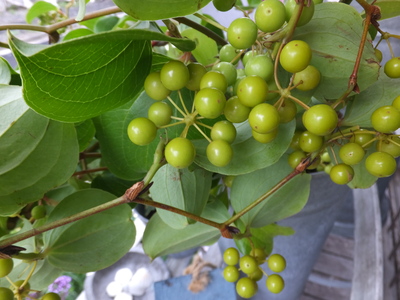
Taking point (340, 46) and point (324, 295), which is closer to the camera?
point (340, 46)

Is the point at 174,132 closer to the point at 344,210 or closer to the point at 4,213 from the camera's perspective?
the point at 4,213

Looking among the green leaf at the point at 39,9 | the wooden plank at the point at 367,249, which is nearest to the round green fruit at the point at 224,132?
the wooden plank at the point at 367,249

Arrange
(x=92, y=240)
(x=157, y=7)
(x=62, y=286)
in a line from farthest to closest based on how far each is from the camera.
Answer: (x=62, y=286), (x=92, y=240), (x=157, y=7)

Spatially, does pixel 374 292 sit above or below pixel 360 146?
below

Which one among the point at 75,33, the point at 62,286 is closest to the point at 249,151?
the point at 75,33

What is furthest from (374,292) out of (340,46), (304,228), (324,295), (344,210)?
(324,295)

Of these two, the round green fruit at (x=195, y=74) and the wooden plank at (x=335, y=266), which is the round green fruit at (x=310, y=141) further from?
the wooden plank at (x=335, y=266)

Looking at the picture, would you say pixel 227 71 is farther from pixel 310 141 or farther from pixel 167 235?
pixel 167 235
